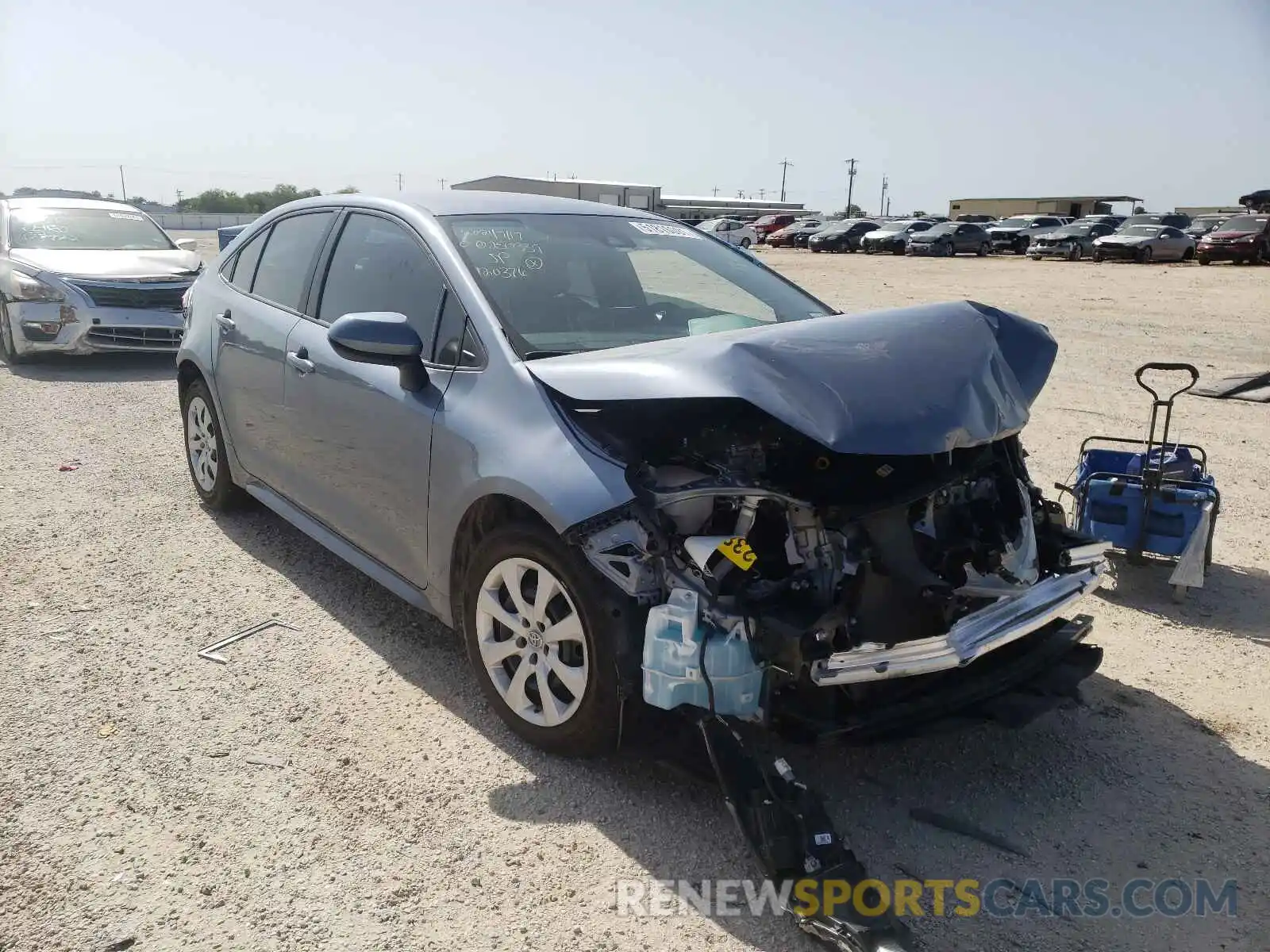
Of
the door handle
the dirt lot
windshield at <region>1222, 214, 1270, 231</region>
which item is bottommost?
the dirt lot

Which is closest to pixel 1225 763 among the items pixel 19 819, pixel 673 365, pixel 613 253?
pixel 673 365

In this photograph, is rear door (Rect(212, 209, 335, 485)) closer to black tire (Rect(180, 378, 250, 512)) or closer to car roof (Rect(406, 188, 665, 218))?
black tire (Rect(180, 378, 250, 512))

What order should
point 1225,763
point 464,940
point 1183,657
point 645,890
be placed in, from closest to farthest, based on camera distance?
1. point 464,940
2. point 645,890
3. point 1225,763
4. point 1183,657

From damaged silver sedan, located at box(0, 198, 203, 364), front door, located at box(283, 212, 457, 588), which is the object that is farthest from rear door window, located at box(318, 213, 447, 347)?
damaged silver sedan, located at box(0, 198, 203, 364)

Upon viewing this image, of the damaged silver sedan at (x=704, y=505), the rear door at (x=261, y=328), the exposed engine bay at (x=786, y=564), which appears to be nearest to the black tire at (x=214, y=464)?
the rear door at (x=261, y=328)

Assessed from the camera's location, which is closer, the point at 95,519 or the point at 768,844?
the point at 768,844

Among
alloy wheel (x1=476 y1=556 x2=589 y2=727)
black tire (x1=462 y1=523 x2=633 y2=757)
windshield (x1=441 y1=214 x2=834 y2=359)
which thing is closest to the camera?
black tire (x1=462 y1=523 x2=633 y2=757)

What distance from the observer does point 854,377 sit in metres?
2.88

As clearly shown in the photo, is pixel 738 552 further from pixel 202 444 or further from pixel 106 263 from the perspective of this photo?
pixel 106 263

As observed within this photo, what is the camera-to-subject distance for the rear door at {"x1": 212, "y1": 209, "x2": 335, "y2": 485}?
447cm

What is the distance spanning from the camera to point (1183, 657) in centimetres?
398

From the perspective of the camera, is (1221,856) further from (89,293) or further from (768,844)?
(89,293)

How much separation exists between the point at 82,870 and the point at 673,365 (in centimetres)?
213

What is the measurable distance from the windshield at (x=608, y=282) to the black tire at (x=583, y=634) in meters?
0.66
